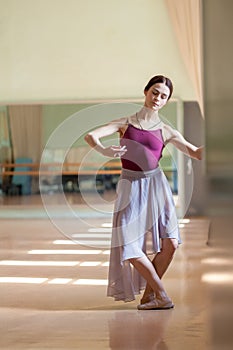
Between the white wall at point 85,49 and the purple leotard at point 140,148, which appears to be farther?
the white wall at point 85,49

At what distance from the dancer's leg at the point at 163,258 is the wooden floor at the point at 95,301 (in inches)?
7.3

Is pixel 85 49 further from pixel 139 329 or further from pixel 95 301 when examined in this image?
pixel 139 329

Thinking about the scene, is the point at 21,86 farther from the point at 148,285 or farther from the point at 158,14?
the point at 148,285

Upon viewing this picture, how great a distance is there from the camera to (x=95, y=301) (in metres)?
5.88

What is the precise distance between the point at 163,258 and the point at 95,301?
2.61 feet

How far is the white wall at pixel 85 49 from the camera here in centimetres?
1577

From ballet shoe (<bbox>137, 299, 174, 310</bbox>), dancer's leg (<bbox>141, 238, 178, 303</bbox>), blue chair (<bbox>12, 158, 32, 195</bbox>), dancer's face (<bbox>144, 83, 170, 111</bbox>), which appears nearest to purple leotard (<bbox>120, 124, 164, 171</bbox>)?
dancer's face (<bbox>144, 83, 170, 111</bbox>)

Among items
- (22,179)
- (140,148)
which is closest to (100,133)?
(140,148)

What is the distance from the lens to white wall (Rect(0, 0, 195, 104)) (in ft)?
51.7

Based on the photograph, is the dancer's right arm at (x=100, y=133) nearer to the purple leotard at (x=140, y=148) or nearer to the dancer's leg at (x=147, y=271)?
the purple leotard at (x=140, y=148)

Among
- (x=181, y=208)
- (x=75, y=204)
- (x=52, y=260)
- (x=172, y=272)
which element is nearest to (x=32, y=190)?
(x=75, y=204)

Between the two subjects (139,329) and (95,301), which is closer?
(139,329)

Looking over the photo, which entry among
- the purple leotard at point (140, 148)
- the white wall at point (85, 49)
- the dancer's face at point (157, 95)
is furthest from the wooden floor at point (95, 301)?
the white wall at point (85, 49)

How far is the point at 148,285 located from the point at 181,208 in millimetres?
10832
